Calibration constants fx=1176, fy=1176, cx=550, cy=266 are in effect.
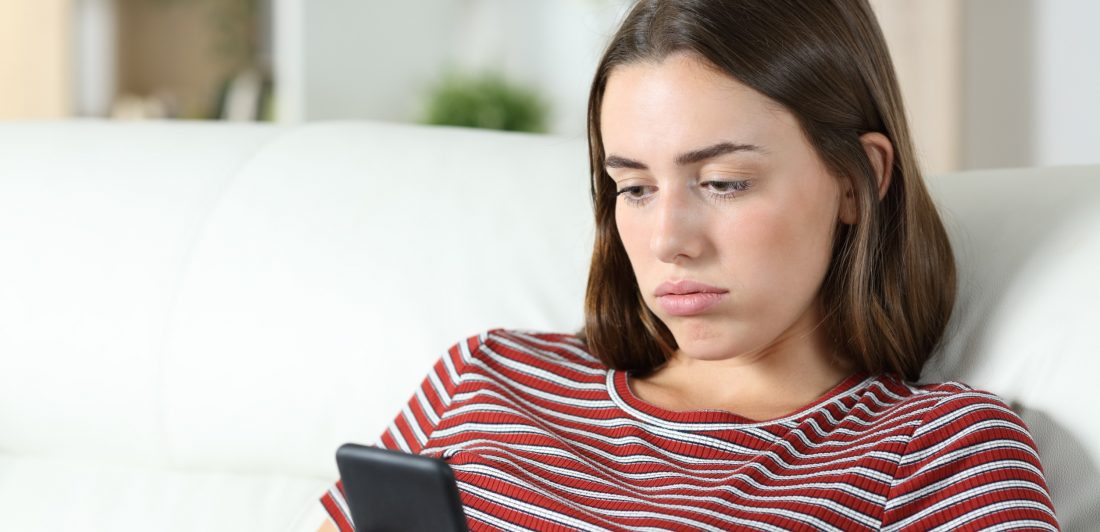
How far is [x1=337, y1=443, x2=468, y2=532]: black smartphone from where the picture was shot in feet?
2.13

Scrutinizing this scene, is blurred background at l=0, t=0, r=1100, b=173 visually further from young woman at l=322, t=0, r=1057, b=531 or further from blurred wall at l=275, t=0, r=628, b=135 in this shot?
young woman at l=322, t=0, r=1057, b=531

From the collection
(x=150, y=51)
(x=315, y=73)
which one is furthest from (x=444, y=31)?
(x=150, y=51)

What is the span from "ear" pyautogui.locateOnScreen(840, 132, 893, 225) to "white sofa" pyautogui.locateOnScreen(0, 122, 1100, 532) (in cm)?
20

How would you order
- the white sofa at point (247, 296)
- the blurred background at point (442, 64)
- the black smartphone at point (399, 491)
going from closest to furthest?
the black smartphone at point (399, 491)
the white sofa at point (247, 296)
the blurred background at point (442, 64)

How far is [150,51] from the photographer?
4137 mm

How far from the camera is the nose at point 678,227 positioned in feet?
2.99

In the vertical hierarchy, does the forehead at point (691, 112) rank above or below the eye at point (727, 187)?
above

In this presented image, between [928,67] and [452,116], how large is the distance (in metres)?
1.47

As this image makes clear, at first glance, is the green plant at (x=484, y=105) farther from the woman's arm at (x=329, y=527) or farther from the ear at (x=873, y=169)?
the ear at (x=873, y=169)

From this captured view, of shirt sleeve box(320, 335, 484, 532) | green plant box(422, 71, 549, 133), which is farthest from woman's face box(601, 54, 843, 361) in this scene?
green plant box(422, 71, 549, 133)

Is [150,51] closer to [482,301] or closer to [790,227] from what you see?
[482,301]

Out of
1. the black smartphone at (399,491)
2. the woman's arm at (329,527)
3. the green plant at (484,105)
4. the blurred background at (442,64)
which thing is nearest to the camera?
the black smartphone at (399,491)

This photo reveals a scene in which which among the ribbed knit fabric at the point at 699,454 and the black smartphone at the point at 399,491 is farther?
the ribbed knit fabric at the point at 699,454

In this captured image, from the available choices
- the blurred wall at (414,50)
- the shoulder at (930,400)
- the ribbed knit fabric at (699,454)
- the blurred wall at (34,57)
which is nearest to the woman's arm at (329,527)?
the ribbed knit fabric at (699,454)
